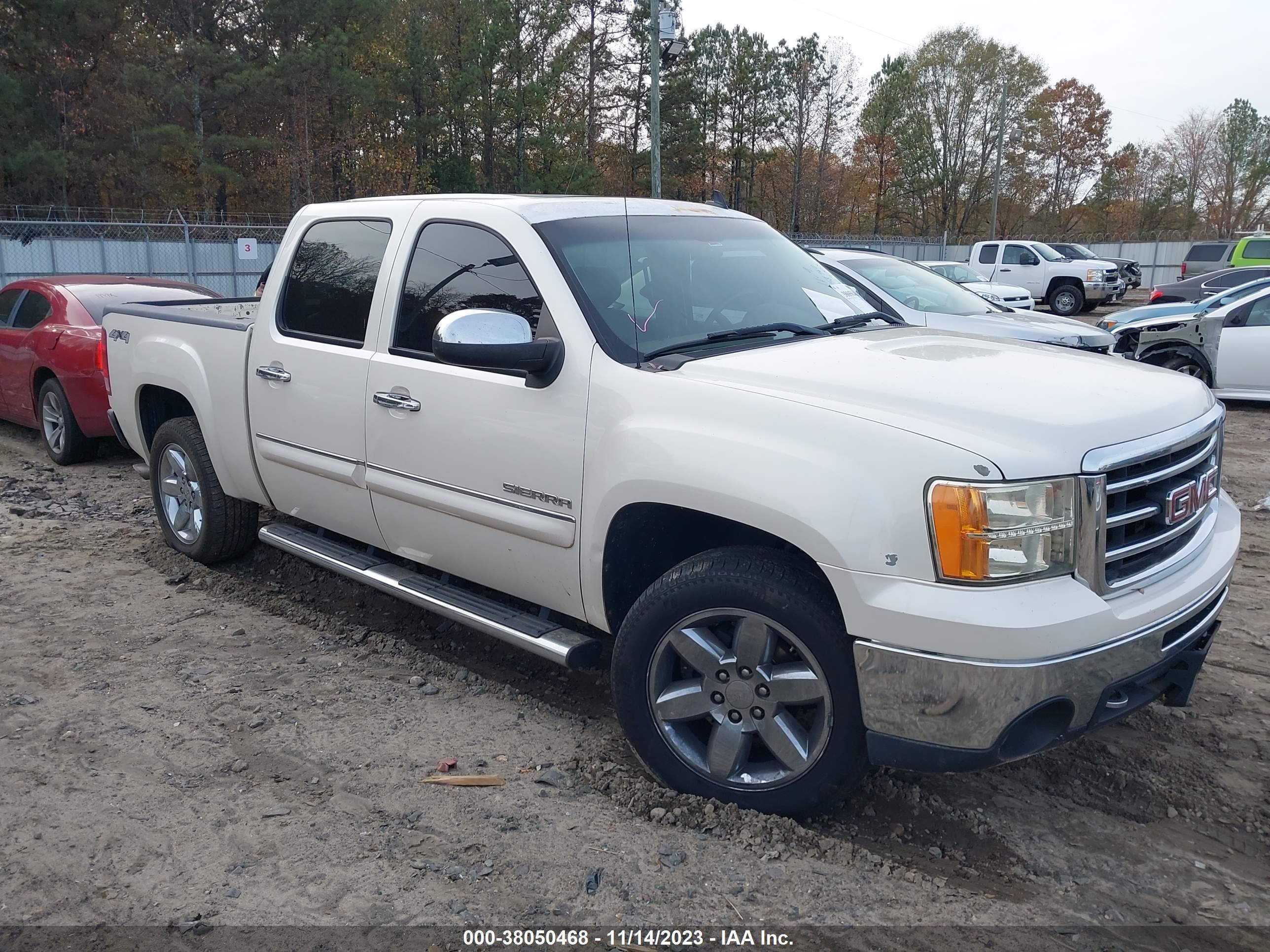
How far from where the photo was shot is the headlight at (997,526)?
2.66 m

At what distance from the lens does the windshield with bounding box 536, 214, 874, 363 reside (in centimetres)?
366

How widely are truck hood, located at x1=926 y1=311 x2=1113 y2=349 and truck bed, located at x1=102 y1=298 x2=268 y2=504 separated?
230 inches

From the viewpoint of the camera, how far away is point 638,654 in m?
3.31

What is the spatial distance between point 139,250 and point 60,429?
49.0 feet

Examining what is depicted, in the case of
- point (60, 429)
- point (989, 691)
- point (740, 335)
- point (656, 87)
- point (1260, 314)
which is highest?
point (656, 87)

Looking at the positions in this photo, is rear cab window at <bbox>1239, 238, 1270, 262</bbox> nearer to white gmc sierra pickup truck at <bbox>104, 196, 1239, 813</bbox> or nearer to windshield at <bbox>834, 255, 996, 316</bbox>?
windshield at <bbox>834, 255, 996, 316</bbox>

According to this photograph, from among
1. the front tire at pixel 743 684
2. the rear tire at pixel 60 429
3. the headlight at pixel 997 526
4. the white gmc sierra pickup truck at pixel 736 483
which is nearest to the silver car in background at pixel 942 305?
the white gmc sierra pickup truck at pixel 736 483

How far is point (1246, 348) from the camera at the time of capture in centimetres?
1149

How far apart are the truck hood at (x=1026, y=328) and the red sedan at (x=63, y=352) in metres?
6.60

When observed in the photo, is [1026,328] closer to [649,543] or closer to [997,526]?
[649,543]

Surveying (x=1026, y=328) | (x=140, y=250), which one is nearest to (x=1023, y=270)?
(x=1026, y=328)

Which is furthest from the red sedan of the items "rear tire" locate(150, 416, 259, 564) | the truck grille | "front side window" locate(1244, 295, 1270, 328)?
"front side window" locate(1244, 295, 1270, 328)

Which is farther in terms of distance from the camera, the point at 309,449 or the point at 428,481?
the point at 309,449

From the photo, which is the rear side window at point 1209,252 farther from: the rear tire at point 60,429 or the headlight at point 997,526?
the headlight at point 997,526
